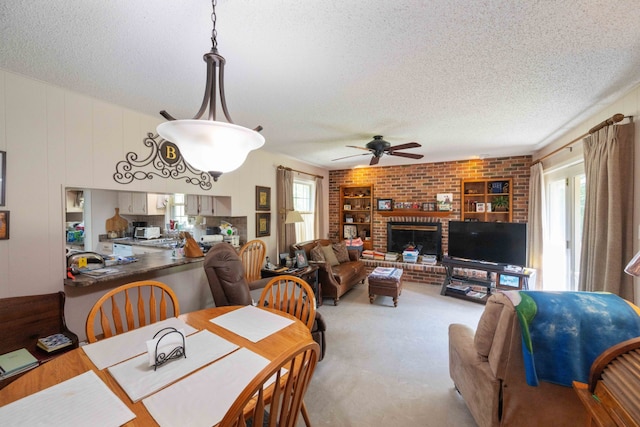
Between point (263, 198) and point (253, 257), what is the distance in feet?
3.20

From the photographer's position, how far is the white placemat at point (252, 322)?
144cm

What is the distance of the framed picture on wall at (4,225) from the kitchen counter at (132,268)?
50 cm

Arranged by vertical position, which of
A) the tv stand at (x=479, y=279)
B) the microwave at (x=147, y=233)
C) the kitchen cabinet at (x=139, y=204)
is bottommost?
the tv stand at (x=479, y=279)

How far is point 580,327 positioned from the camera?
1.23 m

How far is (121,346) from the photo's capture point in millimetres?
1297

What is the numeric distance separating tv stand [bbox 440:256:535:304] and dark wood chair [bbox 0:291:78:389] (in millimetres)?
4693

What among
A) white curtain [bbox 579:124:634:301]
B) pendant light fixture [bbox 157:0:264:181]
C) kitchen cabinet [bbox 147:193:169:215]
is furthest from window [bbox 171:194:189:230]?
white curtain [bbox 579:124:634:301]

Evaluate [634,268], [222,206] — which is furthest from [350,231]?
[634,268]

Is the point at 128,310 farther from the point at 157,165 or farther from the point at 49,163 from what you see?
the point at 157,165

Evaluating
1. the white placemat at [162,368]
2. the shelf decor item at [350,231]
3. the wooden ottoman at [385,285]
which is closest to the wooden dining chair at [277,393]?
the white placemat at [162,368]

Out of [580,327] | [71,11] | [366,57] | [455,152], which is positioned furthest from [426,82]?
[455,152]

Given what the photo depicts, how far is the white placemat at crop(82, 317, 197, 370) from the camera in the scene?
1179mm

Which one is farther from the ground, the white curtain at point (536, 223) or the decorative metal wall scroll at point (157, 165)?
the decorative metal wall scroll at point (157, 165)

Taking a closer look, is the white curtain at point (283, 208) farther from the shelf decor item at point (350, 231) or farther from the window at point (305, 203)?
the shelf decor item at point (350, 231)
